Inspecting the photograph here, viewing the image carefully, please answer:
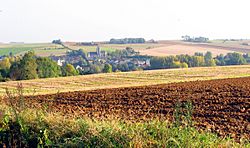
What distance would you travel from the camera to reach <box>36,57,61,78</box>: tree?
7019cm

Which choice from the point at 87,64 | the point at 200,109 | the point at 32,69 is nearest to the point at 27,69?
the point at 32,69

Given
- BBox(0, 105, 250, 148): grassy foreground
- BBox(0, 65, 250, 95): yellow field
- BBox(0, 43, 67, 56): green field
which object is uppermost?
BBox(0, 105, 250, 148): grassy foreground

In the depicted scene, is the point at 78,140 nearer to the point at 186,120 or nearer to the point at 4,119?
the point at 186,120

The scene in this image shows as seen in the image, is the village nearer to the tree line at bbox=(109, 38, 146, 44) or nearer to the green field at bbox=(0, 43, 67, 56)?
the green field at bbox=(0, 43, 67, 56)

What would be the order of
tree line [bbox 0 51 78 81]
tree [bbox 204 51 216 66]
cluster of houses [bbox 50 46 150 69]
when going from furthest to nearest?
cluster of houses [bbox 50 46 150 69] → tree [bbox 204 51 216 66] → tree line [bbox 0 51 78 81]

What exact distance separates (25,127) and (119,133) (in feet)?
8.47

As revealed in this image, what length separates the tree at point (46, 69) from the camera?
7019 centimetres

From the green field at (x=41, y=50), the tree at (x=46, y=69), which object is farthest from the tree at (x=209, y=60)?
the green field at (x=41, y=50)

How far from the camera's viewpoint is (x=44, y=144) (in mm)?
8125

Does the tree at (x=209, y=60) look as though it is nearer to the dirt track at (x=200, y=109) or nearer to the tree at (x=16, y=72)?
the tree at (x=16, y=72)


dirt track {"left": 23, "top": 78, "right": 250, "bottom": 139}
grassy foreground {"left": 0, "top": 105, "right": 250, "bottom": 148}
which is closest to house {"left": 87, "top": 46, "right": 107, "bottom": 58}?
dirt track {"left": 23, "top": 78, "right": 250, "bottom": 139}

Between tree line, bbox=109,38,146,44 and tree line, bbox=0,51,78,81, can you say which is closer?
tree line, bbox=0,51,78,81

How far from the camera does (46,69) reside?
71125 millimetres

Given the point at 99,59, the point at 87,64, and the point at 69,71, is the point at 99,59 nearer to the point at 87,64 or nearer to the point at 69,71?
the point at 87,64
